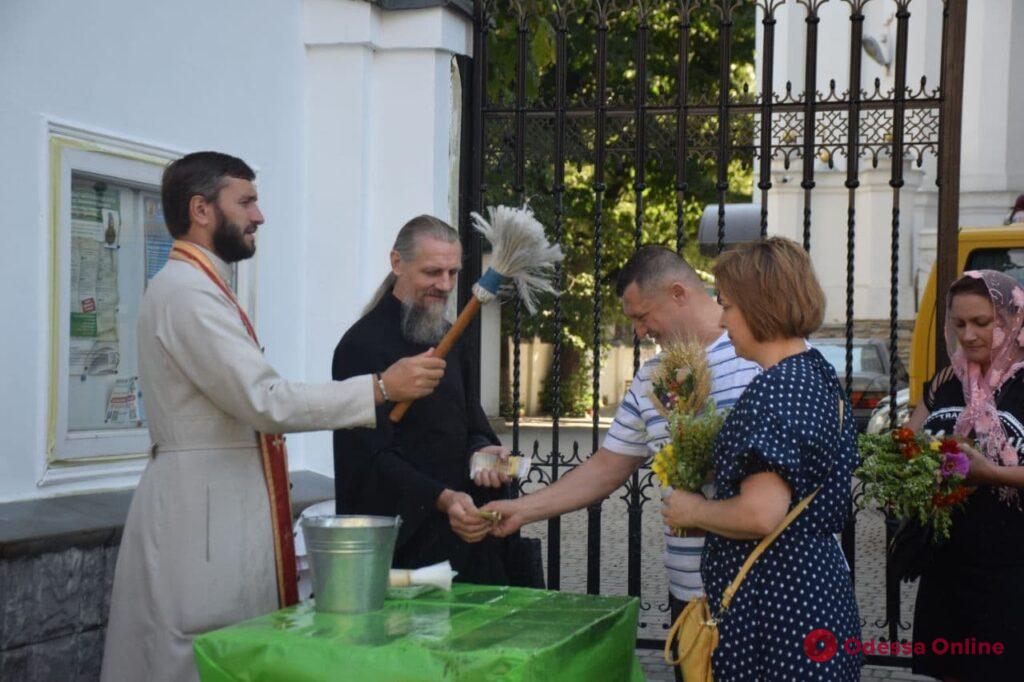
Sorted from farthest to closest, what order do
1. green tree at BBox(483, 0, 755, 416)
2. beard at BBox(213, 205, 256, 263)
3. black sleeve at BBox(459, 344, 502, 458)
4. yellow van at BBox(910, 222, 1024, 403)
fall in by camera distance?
green tree at BBox(483, 0, 755, 416) < yellow van at BBox(910, 222, 1024, 403) < black sleeve at BBox(459, 344, 502, 458) < beard at BBox(213, 205, 256, 263)

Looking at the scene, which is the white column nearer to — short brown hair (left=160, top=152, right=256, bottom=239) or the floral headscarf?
short brown hair (left=160, top=152, right=256, bottom=239)

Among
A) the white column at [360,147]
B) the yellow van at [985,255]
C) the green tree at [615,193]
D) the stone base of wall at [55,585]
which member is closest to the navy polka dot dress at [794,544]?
the stone base of wall at [55,585]

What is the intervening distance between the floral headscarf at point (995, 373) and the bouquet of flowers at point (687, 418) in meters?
1.10

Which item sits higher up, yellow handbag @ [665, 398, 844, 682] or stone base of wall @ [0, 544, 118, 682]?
yellow handbag @ [665, 398, 844, 682]

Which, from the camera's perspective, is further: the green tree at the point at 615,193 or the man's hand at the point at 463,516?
the green tree at the point at 615,193

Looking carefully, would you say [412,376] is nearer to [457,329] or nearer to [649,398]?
[457,329]

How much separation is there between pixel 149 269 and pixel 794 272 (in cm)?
286

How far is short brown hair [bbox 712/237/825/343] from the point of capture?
3531mm

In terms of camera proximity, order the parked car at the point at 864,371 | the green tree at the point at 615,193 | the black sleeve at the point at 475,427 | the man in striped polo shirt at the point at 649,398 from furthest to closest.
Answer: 1. the green tree at the point at 615,193
2. the parked car at the point at 864,371
3. the black sleeve at the point at 475,427
4. the man in striped polo shirt at the point at 649,398

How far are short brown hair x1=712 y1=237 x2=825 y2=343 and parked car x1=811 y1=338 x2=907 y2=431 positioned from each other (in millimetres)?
12232

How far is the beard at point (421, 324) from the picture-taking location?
464cm

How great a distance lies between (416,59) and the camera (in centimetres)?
637

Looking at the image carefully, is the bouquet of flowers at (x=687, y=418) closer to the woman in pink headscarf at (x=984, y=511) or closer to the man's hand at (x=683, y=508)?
the man's hand at (x=683, y=508)

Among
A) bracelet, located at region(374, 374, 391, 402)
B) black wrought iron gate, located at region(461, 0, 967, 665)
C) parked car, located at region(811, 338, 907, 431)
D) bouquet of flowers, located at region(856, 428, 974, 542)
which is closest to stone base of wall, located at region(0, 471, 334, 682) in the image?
bracelet, located at region(374, 374, 391, 402)
